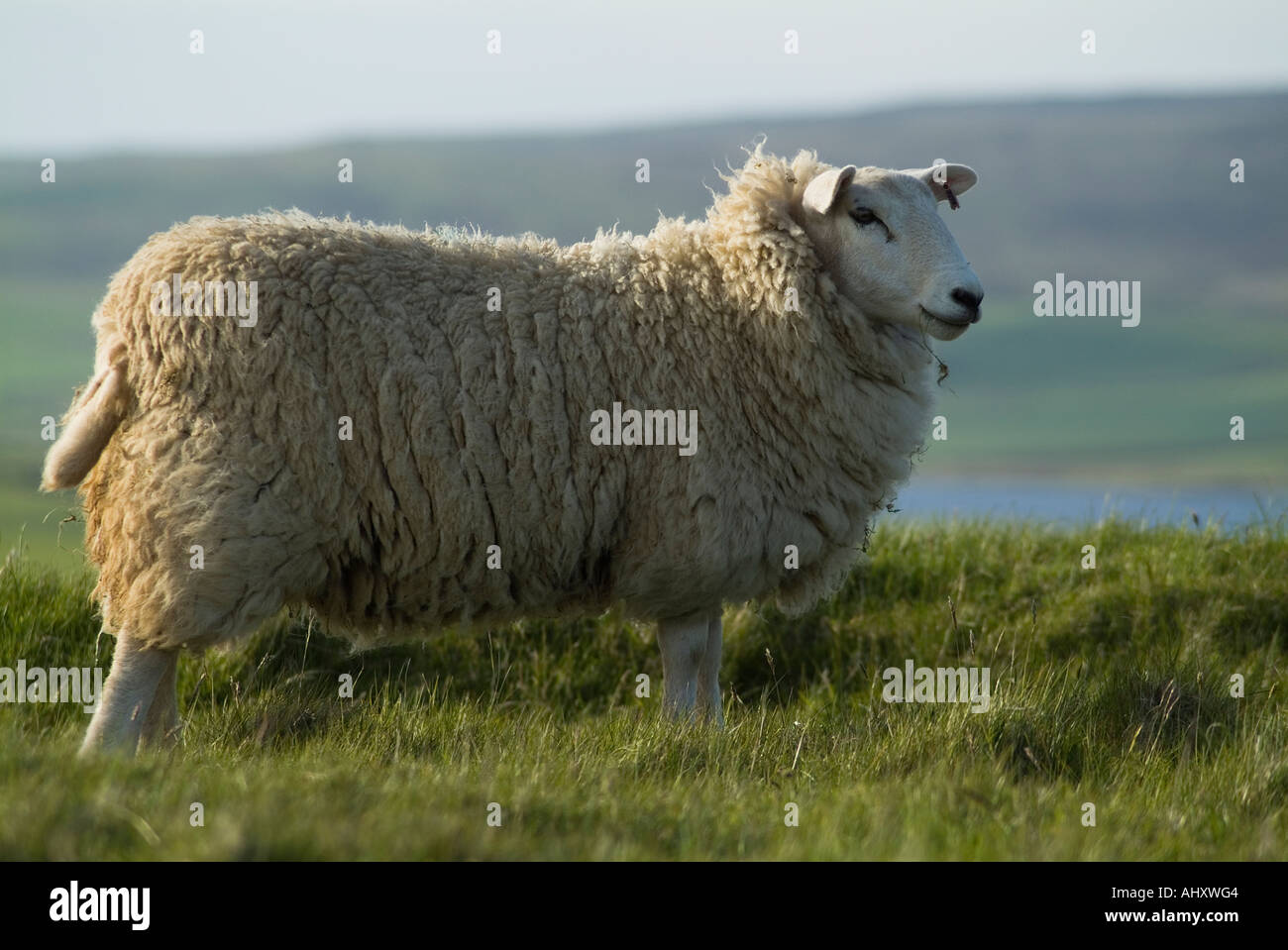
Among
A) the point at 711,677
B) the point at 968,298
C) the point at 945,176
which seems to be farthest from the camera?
the point at 945,176

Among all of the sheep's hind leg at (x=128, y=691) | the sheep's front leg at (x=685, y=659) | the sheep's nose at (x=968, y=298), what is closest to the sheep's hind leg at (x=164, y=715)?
the sheep's hind leg at (x=128, y=691)

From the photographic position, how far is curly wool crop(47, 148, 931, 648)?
15.5 ft

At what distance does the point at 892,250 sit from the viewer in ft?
17.4

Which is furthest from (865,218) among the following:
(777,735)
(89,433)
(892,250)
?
(89,433)

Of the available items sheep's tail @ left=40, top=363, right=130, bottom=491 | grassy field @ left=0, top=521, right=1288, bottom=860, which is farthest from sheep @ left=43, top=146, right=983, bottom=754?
grassy field @ left=0, top=521, right=1288, bottom=860

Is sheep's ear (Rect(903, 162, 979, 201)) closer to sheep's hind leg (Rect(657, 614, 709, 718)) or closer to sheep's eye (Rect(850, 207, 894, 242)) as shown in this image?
sheep's eye (Rect(850, 207, 894, 242))

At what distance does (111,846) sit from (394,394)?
6.78 ft

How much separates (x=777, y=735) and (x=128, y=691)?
244 centimetres

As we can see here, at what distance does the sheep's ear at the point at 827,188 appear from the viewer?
5.22 m

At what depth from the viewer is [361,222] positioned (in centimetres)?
537

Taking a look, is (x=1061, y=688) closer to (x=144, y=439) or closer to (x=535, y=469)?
(x=535, y=469)

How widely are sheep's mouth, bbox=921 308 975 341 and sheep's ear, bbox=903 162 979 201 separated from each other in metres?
0.64

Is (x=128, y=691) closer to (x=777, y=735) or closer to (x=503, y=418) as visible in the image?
(x=503, y=418)
